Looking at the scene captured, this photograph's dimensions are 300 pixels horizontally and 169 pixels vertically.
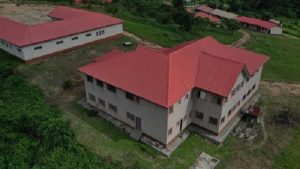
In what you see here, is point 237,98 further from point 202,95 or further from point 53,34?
point 53,34

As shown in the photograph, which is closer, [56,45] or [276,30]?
[56,45]

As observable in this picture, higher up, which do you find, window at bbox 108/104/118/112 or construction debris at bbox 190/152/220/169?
window at bbox 108/104/118/112

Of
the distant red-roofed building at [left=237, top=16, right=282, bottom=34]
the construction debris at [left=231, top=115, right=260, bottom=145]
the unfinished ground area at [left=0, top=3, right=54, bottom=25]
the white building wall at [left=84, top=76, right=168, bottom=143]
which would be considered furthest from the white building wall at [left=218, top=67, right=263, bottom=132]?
the distant red-roofed building at [left=237, top=16, right=282, bottom=34]

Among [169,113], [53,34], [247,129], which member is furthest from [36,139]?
[247,129]

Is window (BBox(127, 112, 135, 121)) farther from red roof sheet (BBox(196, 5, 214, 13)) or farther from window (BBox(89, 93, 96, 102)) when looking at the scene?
red roof sheet (BBox(196, 5, 214, 13))

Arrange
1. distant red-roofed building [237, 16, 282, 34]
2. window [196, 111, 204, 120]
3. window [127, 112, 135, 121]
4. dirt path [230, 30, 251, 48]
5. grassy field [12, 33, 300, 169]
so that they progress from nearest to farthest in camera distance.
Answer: grassy field [12, 33, 300, 169]
window [127, 112, 135, 121]
window [196, 111, 204, 120]
dirt path [230, 30, 251, 48]
distant red-roofed building [237, 16, 282, 34]

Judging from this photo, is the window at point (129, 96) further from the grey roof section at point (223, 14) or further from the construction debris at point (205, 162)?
the grey roof section at point (223, 14)

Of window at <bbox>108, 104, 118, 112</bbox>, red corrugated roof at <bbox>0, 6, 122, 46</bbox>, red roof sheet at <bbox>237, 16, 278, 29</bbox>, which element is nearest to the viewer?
window at <bbox>108, 104, 118, 112</bbox>
